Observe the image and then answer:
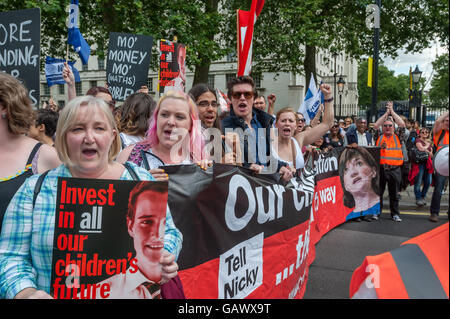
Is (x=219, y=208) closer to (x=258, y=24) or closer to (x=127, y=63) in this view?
(x=127, y=63)

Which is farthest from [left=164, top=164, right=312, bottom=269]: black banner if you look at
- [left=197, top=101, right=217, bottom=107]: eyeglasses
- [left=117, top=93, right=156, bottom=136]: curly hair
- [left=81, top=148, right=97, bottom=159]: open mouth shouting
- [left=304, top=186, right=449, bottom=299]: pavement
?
[left=304, top=186, right=449, bottom=299]: pavement

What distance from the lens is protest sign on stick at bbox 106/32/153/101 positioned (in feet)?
21.4

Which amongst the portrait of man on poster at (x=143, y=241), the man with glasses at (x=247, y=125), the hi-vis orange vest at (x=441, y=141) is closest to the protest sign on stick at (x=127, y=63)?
the man with glasses at (x=247, y=125)

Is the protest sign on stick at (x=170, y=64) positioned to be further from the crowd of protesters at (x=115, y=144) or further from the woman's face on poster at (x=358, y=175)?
the woman's face on poster at (x=358, y=175)

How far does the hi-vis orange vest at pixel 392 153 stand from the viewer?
25.6 ft

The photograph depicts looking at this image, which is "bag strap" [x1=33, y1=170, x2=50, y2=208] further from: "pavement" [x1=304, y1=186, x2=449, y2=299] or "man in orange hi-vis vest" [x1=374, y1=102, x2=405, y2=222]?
"man in orange hi-vis vest" [x1=374, y1=102, x2=405, y2=222]

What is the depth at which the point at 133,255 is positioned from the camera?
5.55 feet

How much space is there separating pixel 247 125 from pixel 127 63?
11.5 feet

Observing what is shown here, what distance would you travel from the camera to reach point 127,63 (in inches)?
260

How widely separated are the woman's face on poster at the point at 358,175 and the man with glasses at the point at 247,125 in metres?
3.61

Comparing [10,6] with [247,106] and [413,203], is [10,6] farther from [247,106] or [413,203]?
[413,203]

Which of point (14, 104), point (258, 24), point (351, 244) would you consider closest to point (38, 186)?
point (14, 104)
